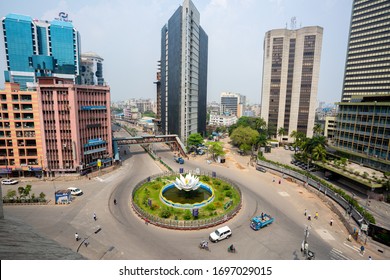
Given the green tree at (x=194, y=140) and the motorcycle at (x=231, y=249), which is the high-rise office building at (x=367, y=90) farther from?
the green tree at (x=194, y=140)

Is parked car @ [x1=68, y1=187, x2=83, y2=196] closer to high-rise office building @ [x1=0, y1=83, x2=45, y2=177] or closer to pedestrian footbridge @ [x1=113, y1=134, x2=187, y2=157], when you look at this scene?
high-rise office building @ [x1=0, y1=83, x2=45, y2=177]

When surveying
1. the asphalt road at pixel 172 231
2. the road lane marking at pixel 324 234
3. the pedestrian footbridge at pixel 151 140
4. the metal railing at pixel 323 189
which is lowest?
the road lane marking at pixel 324 234

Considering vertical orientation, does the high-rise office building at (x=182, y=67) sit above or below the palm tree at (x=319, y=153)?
above

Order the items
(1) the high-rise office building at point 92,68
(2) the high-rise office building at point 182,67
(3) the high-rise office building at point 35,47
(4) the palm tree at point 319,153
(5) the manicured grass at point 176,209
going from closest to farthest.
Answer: (5) the manicured grass at point 176,209 → (4) the palm tree at point 319,153 → (2) the high-rise office building at point 182,67 → (3) the high-rise office building at point 35,47 → (1) the high-rise office building at point 92,68

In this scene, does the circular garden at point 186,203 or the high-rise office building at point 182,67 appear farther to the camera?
the high-rise office building at point 182,67

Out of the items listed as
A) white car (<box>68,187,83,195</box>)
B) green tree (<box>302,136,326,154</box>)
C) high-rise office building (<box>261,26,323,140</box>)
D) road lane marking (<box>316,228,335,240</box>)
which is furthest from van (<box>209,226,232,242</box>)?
high-rise office building (<box>261,26,323,140</box>)

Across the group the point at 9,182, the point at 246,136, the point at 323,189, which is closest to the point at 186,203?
the point at 323,189

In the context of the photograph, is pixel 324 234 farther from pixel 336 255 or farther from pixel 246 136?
pixel 246 136

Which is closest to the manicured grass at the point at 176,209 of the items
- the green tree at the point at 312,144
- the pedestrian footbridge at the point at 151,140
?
the pedestrian footbridge at the point at 151,140

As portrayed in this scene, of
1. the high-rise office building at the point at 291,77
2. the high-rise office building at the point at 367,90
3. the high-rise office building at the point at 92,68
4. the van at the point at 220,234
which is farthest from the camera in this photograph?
the high-rise office building at the point at 92,68
